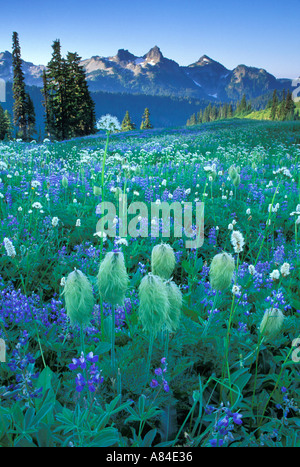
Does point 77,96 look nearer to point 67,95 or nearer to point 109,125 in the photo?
point 67,95

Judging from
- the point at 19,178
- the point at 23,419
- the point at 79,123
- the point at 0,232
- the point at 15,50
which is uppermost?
the point at 15,50

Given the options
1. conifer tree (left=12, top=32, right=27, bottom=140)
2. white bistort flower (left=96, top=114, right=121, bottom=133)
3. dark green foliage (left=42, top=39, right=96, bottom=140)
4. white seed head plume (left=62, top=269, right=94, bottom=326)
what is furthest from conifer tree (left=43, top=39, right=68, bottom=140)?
white seed head plume (left=62, top=269, right=94, bottom=326)

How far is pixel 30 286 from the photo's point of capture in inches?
116

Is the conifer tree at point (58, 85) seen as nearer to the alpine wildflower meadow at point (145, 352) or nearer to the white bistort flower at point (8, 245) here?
the alpine wildflower meadow at point (145, 352)

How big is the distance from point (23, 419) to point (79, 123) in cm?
4540

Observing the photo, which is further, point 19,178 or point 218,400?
point 19,178

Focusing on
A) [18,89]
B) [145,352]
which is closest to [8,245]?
[145,352]

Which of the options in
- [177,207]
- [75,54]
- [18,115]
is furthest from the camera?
[18,115]

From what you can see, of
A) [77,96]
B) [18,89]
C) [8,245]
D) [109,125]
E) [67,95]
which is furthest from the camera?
[18,89]

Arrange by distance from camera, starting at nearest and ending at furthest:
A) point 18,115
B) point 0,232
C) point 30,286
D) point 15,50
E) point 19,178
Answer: point 30,286 < point 0,232 < point 19,178 < point 15,50 < point 18,115

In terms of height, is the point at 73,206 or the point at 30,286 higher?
the point at 73,206

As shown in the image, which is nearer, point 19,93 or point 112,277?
point 112,277
